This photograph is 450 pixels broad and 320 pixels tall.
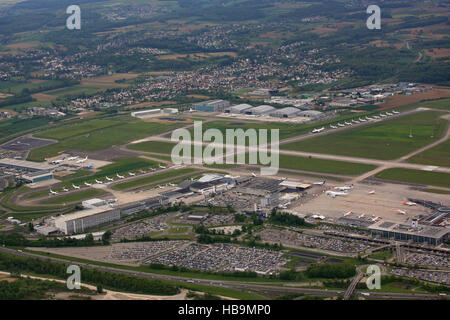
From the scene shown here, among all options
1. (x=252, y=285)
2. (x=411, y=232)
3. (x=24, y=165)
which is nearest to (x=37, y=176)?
(x=24, y=165)

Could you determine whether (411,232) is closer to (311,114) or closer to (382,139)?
(382,139)

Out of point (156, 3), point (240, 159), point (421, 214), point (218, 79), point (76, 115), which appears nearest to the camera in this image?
point (421, 214)

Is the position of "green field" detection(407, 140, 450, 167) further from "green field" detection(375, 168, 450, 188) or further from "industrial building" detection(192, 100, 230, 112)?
"industrial building" detection(192, 100, 230, 112)

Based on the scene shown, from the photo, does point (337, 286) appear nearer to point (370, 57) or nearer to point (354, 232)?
point (354, 232)

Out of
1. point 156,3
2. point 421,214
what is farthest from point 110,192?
point 156,3

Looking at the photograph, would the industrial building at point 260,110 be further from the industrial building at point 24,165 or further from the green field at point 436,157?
the industrial building at point 24,165

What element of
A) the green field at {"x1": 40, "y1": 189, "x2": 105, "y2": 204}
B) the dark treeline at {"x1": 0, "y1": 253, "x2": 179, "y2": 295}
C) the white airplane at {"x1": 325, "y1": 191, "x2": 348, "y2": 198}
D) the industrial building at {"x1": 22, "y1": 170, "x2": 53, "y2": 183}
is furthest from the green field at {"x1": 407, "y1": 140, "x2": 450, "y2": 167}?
the dark treeline at {"x1": 0, "y1": 253, "x2": 179, "y2": 295}
